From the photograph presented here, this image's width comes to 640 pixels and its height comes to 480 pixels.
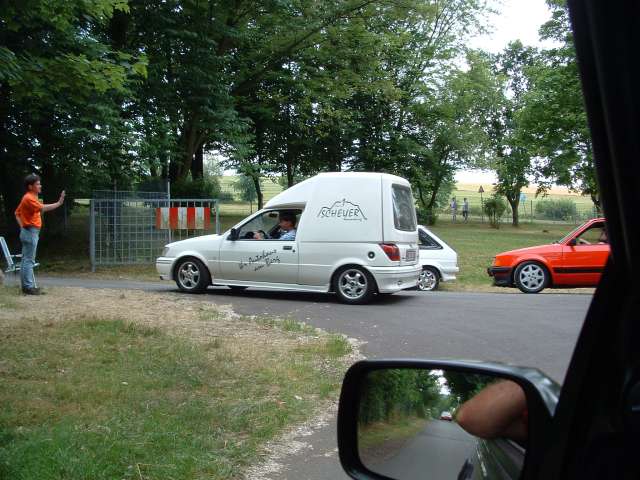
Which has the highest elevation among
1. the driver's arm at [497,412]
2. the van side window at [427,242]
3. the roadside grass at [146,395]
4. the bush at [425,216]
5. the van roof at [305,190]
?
→ the bush at [425,216]

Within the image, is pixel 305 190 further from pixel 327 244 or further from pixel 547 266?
pixel 547 266

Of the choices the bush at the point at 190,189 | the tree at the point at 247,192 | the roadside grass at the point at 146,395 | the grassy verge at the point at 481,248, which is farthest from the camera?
the tree at the point at 247,192

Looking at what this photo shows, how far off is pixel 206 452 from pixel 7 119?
16.7 meters

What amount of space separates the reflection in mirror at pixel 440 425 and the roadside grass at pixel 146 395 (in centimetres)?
249

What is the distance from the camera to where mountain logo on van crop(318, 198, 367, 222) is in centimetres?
1153

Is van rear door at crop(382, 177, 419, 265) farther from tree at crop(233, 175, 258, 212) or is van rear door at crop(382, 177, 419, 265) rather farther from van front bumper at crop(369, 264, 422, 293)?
tree at crop(233, 175, 258, 212)

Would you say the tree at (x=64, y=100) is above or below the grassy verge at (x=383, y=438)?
above

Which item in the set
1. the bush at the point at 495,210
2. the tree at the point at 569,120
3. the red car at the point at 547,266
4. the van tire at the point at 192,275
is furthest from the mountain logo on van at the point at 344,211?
the bush at the point at 495,210

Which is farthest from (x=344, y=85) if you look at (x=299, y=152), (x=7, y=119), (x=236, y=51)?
(x=7, y=119)

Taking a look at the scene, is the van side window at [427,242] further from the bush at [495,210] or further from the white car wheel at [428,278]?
the bush at [495,210]

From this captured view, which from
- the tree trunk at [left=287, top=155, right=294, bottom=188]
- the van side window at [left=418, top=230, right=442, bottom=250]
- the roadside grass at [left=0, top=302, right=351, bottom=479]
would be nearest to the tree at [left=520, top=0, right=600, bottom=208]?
the roadside grass at [left=0, top=302, right=351, bottom=479]

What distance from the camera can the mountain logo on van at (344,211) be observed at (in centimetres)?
1153

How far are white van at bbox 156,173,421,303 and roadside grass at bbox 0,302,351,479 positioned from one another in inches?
121

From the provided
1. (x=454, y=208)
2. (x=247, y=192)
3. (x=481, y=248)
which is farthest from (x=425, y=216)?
(x=454, y=208)
